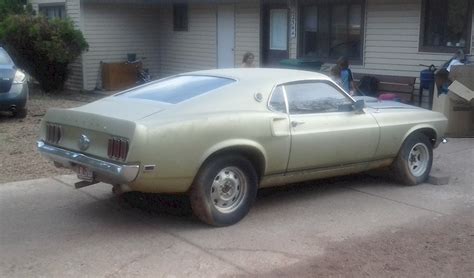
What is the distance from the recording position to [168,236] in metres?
5.88

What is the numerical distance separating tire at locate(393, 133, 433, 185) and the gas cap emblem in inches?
139

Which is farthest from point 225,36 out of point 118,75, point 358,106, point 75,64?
point 358,106

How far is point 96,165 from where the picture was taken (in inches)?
227

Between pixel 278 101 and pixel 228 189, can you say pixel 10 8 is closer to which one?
pixel 278 101

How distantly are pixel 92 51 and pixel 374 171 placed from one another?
12.6 meters

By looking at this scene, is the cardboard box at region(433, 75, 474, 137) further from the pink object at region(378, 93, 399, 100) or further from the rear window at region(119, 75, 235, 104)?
the rear window at region(119, 75, 235, 104)

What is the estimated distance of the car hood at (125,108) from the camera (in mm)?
5879

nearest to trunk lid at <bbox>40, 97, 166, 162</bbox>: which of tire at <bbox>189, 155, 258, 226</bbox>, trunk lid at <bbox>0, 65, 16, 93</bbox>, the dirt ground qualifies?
tire at <bbox>189, 155, 258, 226</bbox>

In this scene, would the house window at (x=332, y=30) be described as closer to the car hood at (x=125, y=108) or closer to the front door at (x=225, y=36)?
the front door at (x=225, y=36)

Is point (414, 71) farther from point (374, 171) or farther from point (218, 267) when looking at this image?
point (218, 267)

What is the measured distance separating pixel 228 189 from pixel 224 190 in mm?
46

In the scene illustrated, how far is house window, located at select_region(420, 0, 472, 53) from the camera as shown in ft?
40.1

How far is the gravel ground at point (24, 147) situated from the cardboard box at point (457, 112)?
6.08 m

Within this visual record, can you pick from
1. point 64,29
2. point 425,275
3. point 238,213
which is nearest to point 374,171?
Result: point 238,213
